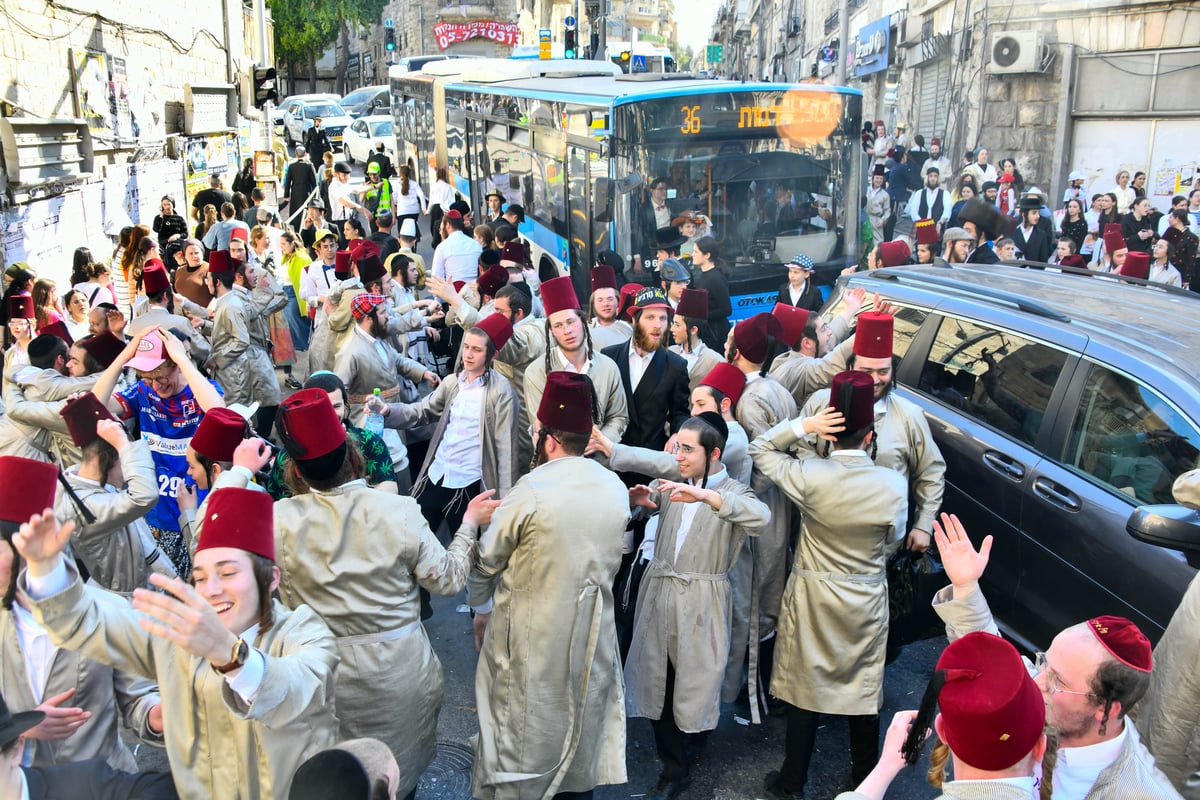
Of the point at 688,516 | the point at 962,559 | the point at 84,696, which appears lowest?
the point at 84,696

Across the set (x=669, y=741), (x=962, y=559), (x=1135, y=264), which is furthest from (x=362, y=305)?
(x=1135, y=264)

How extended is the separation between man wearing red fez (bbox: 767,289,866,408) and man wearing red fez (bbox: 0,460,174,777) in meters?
3.82

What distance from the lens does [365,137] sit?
104 ft

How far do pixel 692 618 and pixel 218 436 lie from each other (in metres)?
2.09

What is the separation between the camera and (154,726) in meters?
2.93

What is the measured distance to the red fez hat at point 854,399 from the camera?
153 inches

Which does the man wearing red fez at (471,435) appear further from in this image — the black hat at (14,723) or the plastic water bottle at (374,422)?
the black hat at (14,723)

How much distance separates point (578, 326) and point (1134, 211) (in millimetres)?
10467

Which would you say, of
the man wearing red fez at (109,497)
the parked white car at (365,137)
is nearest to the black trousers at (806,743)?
the man wearing red fez at (109,497)

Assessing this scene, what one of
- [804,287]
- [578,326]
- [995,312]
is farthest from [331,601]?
[804,287]

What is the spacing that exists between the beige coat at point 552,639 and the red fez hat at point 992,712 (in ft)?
5.30

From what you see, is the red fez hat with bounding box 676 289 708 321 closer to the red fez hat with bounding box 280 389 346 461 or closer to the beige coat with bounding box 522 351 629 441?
the beige coat with bounding box 522 351 629 441

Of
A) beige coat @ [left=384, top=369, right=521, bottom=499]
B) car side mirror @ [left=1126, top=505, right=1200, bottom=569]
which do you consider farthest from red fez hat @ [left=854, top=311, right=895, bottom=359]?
beige coat @ [left=384, top=369, right=521, bottom=499]

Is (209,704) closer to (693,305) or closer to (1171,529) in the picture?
(1171,529)
